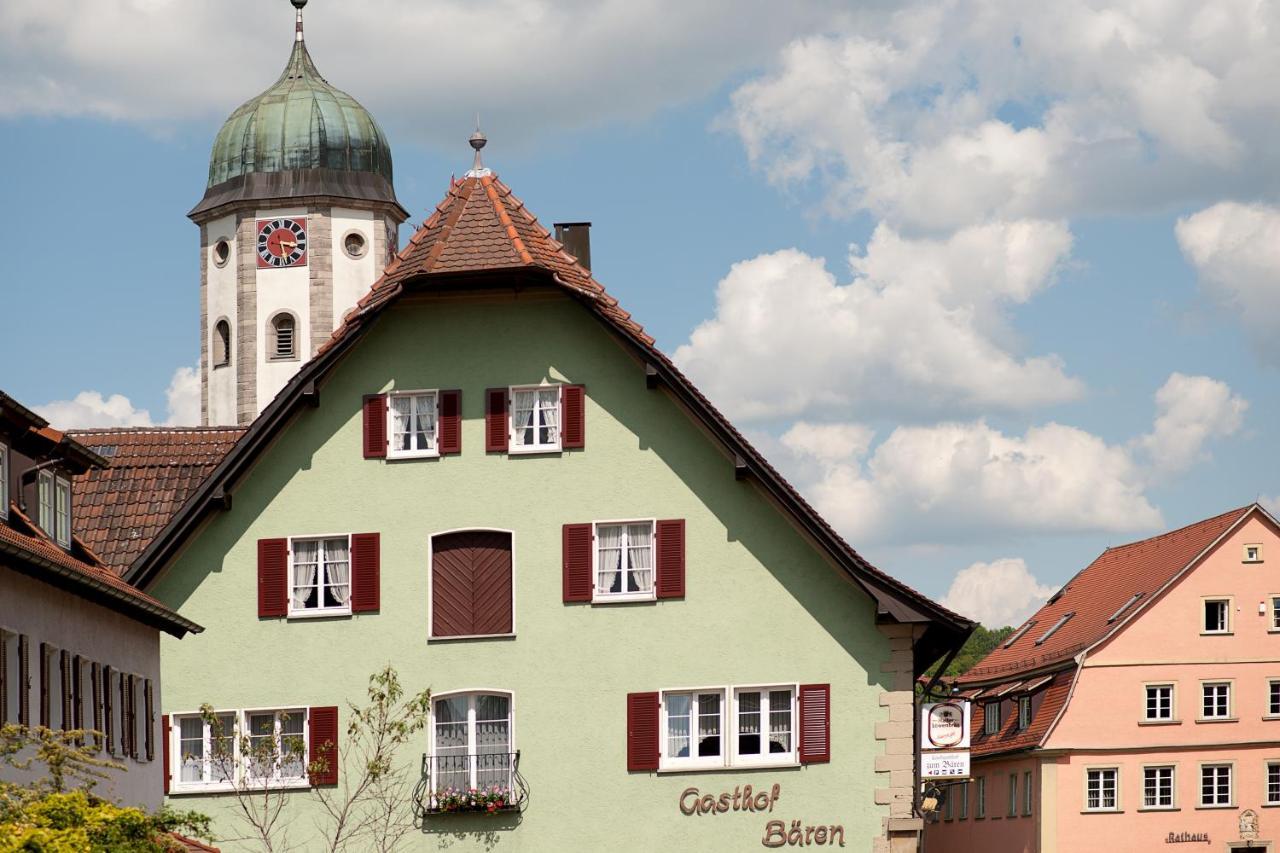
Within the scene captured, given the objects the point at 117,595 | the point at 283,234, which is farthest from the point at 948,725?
the point at 283,234

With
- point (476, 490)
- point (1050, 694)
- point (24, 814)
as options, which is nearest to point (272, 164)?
point (1050, 694)

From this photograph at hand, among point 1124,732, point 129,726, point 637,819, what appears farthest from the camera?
A: point 1124,732

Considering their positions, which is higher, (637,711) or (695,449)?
(695,449)

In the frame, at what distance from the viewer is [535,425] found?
3753 centimetres

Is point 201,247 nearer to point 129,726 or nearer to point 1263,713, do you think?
point 1263,713

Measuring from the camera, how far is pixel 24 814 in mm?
21625

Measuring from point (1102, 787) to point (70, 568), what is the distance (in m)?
47.4

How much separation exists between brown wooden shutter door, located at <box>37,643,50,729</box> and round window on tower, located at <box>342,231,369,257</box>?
7029 centimetres

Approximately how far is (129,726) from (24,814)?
38.2 ft

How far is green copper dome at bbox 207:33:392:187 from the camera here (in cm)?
9906

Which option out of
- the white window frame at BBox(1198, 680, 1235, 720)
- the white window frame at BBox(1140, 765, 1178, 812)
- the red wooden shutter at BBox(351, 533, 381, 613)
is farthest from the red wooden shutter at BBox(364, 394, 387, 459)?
the white window frame at BBox(1198, 680, 1235, 720)

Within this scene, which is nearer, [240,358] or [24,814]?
[24,814]

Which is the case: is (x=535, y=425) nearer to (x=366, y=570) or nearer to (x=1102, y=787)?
(x=366, y=570)

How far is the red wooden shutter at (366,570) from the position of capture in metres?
37.2
